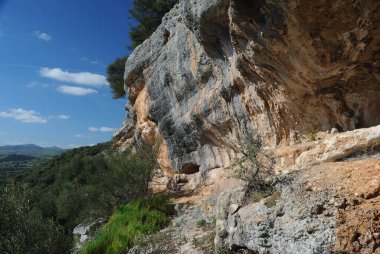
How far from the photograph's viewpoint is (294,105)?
10.2 metres

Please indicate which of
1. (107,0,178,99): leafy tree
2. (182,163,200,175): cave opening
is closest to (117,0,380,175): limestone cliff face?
(182,163,200,175): cave opening

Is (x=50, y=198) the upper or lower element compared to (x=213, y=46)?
lower

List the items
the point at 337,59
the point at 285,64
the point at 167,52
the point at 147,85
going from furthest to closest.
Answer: the point at 147,85 → the point at 167,52 → the point at 285,64 → the point at 337,59

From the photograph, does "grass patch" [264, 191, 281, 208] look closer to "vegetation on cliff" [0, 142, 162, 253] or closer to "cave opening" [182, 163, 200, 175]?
"vegetation on cliff" [0, 142, 162, 253]

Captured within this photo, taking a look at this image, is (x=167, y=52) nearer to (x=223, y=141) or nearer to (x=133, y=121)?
(x=223, y=141)

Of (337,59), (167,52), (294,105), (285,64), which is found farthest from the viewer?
(167,52)

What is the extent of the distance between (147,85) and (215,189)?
8.20m

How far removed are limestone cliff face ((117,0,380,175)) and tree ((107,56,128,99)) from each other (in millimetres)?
18080

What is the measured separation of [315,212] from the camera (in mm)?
5016

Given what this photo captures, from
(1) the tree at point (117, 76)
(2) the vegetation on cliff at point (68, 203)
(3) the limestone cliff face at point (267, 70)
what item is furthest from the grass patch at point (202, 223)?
(1) the tree at point (117, 76)

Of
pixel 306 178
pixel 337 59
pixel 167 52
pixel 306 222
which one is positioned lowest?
pixel 306 222

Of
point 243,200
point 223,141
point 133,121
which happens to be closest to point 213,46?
point 223,141

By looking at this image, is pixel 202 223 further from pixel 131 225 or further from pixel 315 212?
pixel 315 212

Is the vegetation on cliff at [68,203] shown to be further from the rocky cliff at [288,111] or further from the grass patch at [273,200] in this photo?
the grass patch at [273,200]
